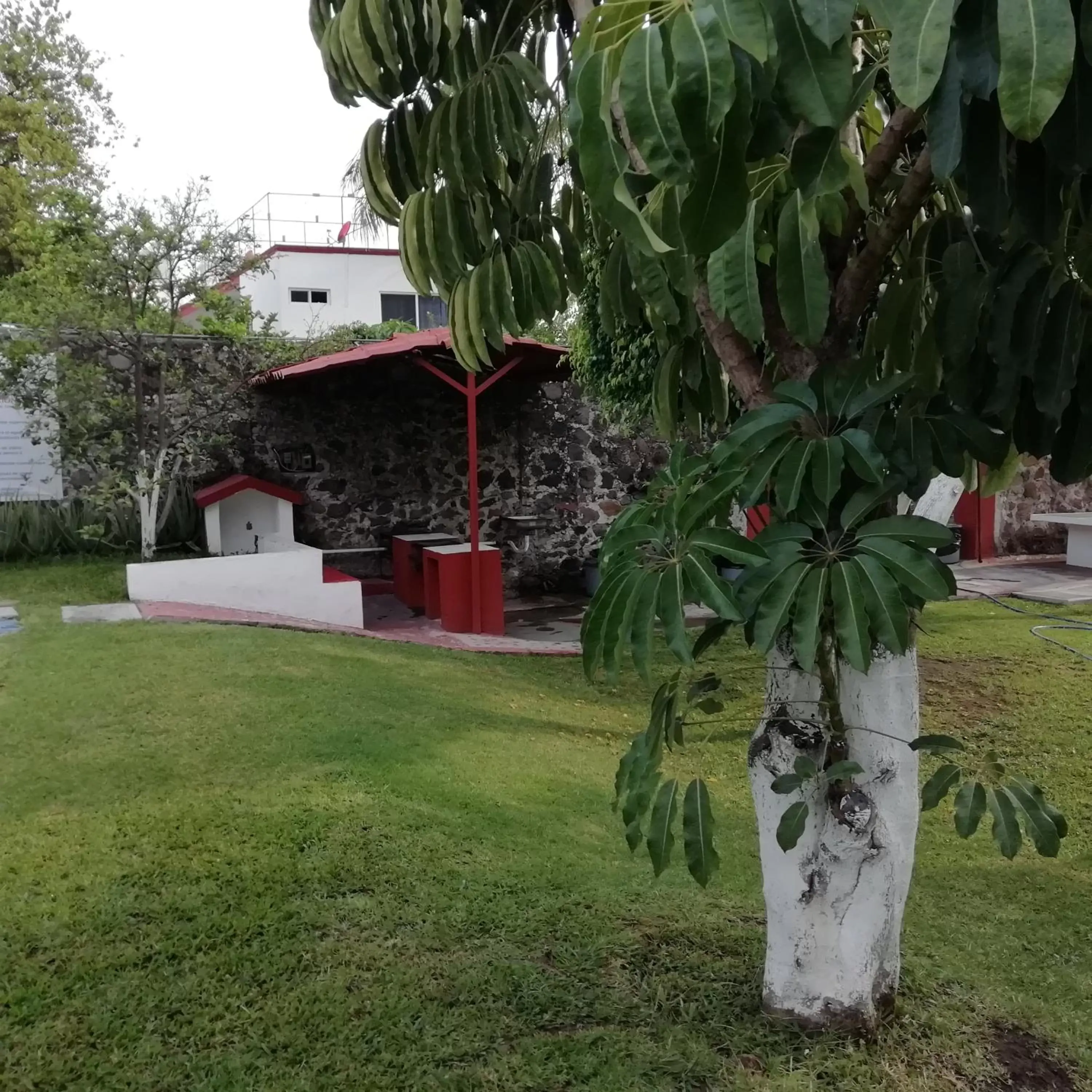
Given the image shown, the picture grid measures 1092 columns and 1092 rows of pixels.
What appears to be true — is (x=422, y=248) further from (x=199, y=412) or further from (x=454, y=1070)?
(x=199, y=412)

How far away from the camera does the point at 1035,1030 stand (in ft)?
8.57

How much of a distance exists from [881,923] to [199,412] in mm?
8061

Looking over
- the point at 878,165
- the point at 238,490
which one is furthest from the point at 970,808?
the point at 238,490

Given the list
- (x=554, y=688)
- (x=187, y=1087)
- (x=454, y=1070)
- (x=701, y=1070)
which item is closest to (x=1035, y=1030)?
(x=701, y=1070)

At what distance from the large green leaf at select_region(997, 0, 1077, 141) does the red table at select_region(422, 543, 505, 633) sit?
306 inches

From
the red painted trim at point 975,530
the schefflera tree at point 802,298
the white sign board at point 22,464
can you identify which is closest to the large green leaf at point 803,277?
the schefflera tree at point 802,298

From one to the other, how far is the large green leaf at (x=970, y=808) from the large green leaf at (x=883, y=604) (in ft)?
1.91

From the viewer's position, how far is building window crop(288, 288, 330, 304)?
18.3 metres

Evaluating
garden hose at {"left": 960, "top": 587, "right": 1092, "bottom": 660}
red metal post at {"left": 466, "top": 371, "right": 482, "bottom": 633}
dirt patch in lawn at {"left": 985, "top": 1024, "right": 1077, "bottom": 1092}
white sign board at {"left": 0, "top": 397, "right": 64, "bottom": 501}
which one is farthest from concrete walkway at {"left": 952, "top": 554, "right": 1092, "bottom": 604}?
white sign board at {"left": 0, "top": 397, "right": 64, "bottom": 501}

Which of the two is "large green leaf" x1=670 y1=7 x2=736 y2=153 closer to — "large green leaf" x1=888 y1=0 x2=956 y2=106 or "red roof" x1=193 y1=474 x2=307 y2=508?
"large green leaf" x1=888 y1=0 x2=956 y2=106

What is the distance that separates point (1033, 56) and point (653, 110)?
397 millimetres

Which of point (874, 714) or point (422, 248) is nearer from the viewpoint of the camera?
point (874, 714)

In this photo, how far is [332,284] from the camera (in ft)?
60.4

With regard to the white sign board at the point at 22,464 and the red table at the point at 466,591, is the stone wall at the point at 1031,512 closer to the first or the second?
the red table at the point at 466,591
